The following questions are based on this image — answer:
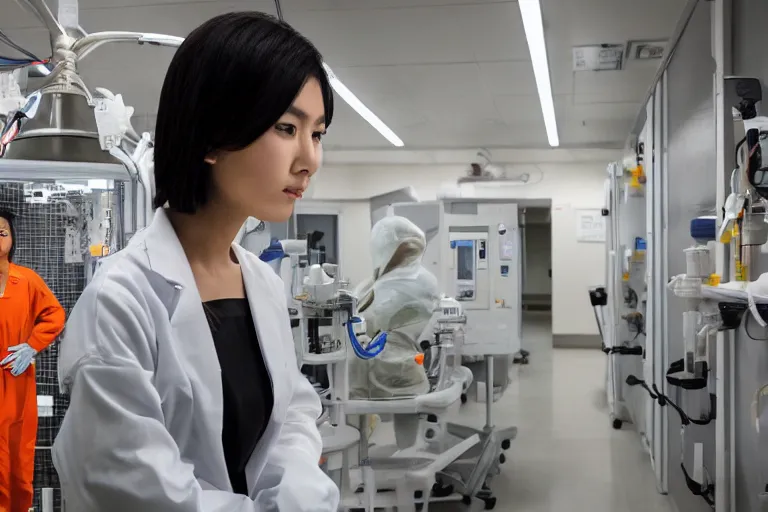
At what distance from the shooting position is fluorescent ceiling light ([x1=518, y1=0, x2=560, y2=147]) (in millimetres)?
3357

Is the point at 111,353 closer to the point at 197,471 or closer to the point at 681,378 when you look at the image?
the point at 197,471

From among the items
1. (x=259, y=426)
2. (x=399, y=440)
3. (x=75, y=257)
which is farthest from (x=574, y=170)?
(x=259, y=426)

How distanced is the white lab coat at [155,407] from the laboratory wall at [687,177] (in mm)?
2117

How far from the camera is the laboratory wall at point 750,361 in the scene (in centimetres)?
183

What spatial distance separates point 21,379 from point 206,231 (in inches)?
55.2

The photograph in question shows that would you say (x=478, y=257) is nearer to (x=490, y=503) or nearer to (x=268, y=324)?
(x=490, y=503)

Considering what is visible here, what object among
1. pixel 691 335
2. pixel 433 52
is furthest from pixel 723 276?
pixel 433 52

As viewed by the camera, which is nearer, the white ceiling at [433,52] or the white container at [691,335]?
the white container at [691,335]

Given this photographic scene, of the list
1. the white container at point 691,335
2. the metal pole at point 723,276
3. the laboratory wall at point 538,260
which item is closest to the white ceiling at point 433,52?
the metal pole at point 723,276

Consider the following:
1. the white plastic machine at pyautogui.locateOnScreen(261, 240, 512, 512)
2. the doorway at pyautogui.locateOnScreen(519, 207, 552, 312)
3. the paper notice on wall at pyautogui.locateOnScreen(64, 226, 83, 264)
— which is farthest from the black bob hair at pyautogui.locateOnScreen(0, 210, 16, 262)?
the doorway at pyautogui.locateOnScreen(519, 207, 552, 312)

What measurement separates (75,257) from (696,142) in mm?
2490

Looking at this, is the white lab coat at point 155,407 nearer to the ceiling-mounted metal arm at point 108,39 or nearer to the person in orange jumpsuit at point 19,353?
the ceiling-mounted metal arm at point 108,39

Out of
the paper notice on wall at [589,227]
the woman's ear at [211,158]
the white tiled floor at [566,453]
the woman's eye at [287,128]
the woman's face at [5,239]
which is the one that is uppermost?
the paper notice on wall at [589,227]

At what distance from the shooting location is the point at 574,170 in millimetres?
8898
